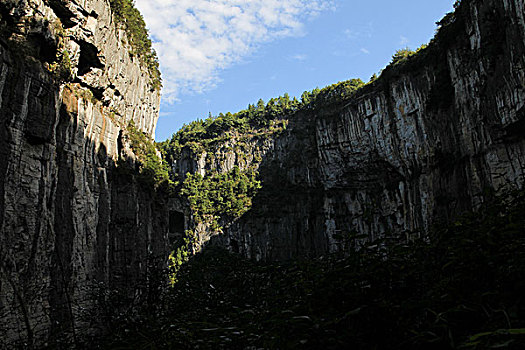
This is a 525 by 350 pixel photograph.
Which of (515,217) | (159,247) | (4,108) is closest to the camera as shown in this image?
(515,217)

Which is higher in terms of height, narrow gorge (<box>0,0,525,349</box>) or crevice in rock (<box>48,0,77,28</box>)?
crevice in rock (<box>48,0,77,28</box>)

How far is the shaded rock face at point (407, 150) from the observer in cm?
1534

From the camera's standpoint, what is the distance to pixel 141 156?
18766mm

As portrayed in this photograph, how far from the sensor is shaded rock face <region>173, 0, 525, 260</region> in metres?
15.3

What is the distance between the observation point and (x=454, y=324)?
142 centimetres

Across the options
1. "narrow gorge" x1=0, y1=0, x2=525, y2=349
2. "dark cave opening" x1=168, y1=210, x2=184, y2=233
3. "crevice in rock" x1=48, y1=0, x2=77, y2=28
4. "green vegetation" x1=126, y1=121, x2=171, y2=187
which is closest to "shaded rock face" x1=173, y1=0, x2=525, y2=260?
"narrow gorge" x1=0, y1=0, x2=525, y2=349

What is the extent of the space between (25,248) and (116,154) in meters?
7.34

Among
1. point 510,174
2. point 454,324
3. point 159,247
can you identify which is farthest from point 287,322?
point 159,247

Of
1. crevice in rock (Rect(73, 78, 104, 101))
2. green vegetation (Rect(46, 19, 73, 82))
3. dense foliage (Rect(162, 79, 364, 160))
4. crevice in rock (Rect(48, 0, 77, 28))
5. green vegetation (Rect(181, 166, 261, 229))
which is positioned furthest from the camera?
dense foliage (Rect(162, 79, 364, 160))

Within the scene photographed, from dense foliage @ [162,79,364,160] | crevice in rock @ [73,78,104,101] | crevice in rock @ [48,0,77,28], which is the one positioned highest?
dense foliage @ [162,79,364,160]

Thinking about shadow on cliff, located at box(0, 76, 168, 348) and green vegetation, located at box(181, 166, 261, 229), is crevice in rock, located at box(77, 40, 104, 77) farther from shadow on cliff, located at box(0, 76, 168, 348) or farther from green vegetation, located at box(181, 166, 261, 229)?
green vegetation, located at box(181, 166, 261, 229)

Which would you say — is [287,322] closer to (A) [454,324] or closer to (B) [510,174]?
(A) [454,324]

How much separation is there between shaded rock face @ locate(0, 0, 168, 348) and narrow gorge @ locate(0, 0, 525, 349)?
0.06 metres

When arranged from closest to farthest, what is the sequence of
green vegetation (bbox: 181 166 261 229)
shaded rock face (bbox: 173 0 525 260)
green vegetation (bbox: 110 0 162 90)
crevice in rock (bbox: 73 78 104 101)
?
crevice in rock (bbox: 73 78 104 101)
shaded rock face (bbox: 173 0 525 260)
green vegetation (bbox: 110 0 162 90)
green vegetation (bbox: 181 166 261 229)
